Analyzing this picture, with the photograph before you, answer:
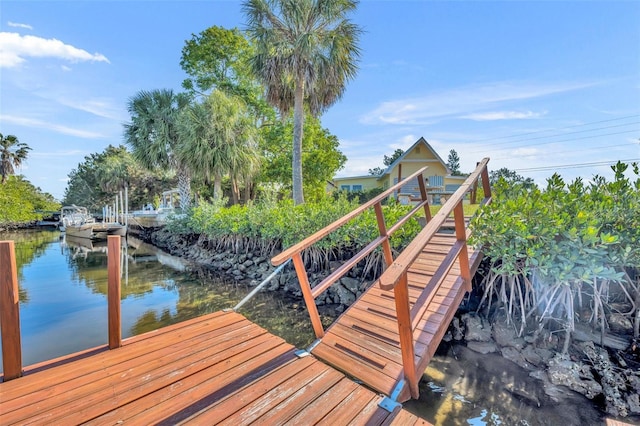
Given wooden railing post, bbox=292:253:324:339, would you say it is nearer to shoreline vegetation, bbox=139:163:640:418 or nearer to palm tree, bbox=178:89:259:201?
shoreline vegetation, bbox=139:163:640:418

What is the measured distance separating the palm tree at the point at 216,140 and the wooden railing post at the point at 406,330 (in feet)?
38.3

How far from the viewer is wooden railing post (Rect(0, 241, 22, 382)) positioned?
67.2 inches

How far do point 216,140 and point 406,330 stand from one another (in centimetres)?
1300

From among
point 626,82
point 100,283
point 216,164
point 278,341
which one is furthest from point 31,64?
point 626,82

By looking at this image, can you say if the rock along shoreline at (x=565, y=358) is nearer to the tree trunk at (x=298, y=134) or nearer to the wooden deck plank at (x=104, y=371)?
the wooden deck plank at (x=104, y=371)

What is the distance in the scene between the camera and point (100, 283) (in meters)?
7.24

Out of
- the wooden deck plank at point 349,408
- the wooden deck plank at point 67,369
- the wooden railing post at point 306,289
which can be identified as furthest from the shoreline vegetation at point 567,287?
the wooden deck plank at point 67,369

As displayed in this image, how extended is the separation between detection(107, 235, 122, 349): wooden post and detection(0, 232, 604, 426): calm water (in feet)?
7.29

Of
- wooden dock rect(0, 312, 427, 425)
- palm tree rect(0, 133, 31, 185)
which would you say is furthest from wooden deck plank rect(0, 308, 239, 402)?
palm tree rect(0, 133, 31, 185)

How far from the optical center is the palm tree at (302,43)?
9250mm

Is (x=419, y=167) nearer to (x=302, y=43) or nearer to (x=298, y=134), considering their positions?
(x=298, y=134)

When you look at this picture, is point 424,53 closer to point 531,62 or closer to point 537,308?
point 531,62

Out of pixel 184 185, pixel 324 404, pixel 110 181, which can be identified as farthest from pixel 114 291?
pixel 110 181

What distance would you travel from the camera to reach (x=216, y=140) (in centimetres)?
1262
